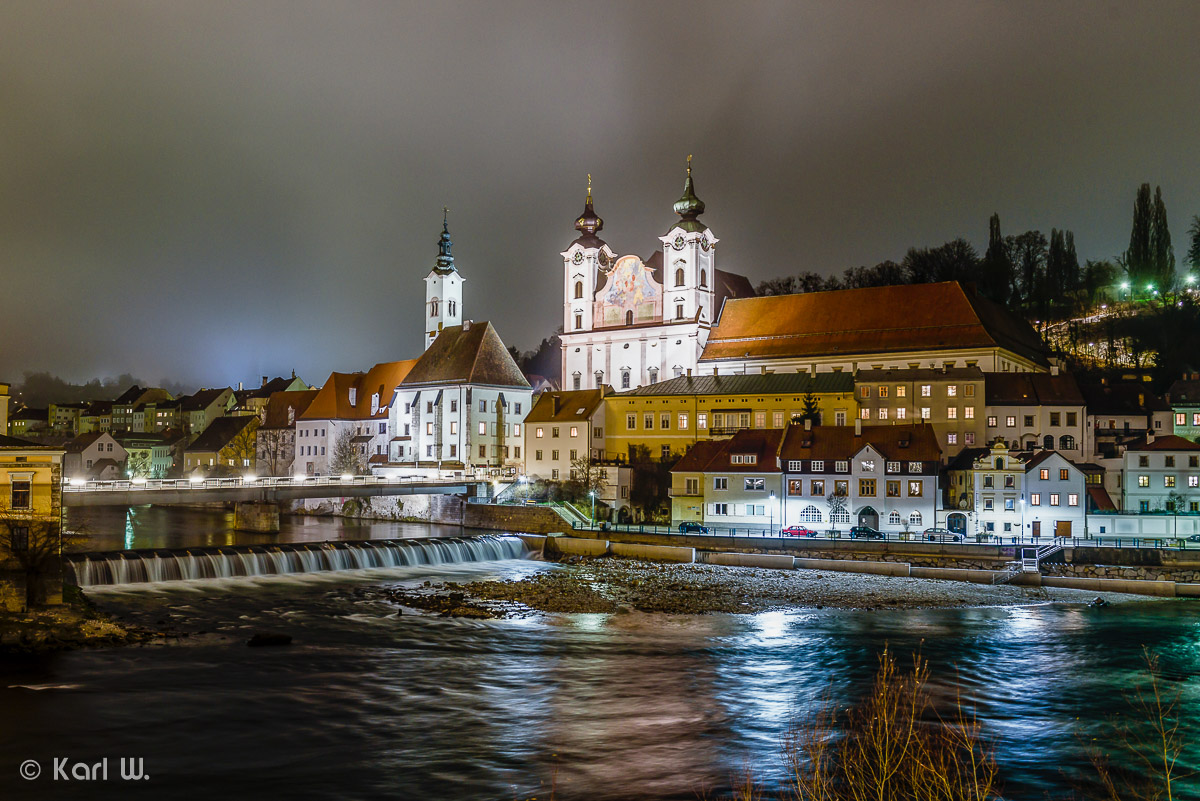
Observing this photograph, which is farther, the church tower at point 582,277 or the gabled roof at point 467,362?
the church tower at point 582,277

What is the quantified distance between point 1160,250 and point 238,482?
8888cm

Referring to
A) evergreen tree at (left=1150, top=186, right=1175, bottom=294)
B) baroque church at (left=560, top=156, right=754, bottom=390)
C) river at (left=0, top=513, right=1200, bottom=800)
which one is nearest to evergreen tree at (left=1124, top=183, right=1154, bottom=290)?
evergreen tree at (left=1150, top=186, right=1175, bottom=294)

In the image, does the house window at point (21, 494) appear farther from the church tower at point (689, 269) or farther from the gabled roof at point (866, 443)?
the church tower at point (689, 269)

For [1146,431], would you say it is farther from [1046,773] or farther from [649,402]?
[1046,773]

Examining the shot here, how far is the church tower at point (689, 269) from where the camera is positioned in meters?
84.2

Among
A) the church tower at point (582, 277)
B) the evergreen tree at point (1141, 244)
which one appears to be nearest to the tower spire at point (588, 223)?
the church tower at point (582, 277)

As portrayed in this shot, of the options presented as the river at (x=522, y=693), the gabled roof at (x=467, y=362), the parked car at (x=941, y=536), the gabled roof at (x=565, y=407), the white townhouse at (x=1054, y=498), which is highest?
the gabled roof at (x=467, y=362)

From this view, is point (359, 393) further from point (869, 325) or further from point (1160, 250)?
point (1160, 250)

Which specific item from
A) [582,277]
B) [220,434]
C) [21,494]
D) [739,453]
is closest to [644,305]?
[582,277]

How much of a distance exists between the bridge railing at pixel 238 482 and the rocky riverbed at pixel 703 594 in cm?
1525

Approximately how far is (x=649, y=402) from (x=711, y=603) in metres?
32.8

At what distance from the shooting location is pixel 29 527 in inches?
1132

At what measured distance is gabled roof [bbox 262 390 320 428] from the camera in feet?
311

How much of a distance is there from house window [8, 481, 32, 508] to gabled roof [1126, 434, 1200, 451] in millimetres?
51349
